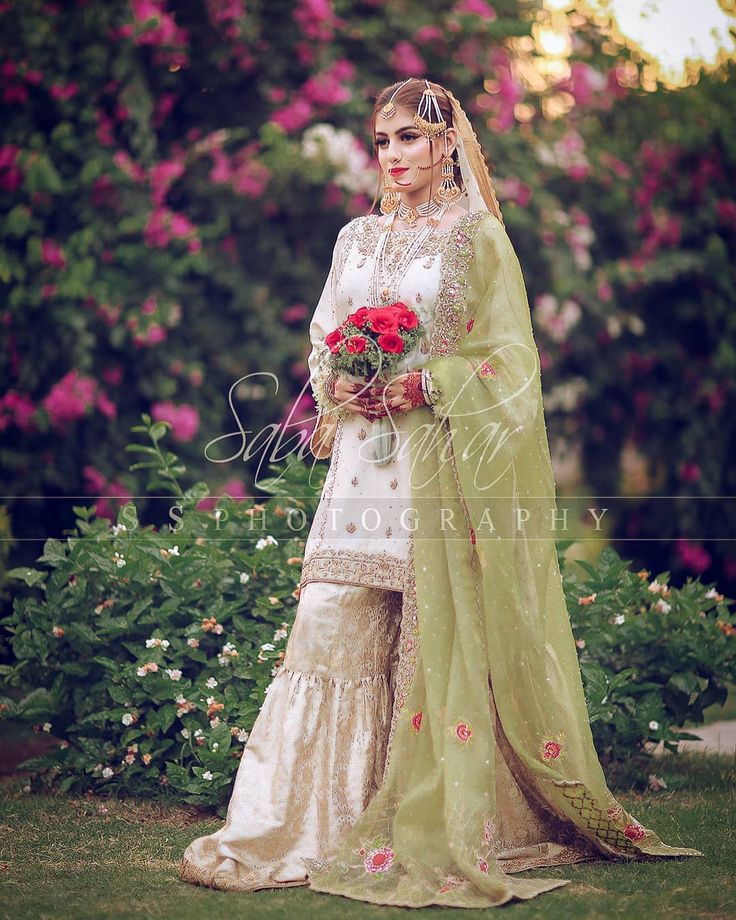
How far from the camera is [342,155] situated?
6.56 meters

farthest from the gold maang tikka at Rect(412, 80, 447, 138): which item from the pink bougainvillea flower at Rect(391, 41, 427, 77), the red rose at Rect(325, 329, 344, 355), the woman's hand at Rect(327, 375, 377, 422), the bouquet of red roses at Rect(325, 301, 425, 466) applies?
the pink bougainvillea flower at Rect(391, 41, 427, 77)

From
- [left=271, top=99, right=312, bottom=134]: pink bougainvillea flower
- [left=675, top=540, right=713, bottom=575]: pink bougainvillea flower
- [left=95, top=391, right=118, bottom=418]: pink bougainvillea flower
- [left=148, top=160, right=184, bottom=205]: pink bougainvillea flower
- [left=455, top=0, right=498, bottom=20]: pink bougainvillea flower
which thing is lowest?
[left=675, top=540, right=713, bottom=575]: pink bougainvillea flower

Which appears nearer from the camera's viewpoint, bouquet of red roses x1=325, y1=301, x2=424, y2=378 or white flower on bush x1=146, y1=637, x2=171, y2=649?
bouquet of red roses x1=325, y1=301, x2=424, y2=378

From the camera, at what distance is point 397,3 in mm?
6723

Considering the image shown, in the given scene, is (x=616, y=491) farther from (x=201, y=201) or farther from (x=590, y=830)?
(x=590, y=830)

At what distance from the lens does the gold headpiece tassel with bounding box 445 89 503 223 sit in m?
3.67

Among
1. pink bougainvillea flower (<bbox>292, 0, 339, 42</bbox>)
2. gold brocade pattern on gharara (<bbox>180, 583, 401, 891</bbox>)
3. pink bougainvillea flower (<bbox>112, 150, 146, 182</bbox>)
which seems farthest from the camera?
pink bougainvillea flower (<bbox>292, 0, 339, 42</bbox>)

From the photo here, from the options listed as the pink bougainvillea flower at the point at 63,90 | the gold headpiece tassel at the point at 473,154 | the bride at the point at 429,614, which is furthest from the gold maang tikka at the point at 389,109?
the pink bougainvillea flower at the point at 63,90

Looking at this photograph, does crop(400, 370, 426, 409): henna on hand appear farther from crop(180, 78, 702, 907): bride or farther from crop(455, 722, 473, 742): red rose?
crop(455, 722, 473, 742): red rose

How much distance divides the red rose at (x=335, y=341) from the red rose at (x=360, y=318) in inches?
2.2

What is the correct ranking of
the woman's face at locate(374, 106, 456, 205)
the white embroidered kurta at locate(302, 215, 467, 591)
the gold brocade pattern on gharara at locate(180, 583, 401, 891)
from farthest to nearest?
the woman's face at locate(374, 106, 456, 205), the white embroidered kurta at locate(302, 215, 467, 591), the gold brocade pattern on gharara at locate(180, 583, 401, 891)

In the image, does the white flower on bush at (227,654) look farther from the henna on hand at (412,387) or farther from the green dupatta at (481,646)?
the henna on hand at (412,387)

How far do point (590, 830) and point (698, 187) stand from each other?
4.87 meters

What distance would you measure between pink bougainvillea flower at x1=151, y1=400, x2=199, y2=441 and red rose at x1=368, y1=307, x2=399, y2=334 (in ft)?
9.71
